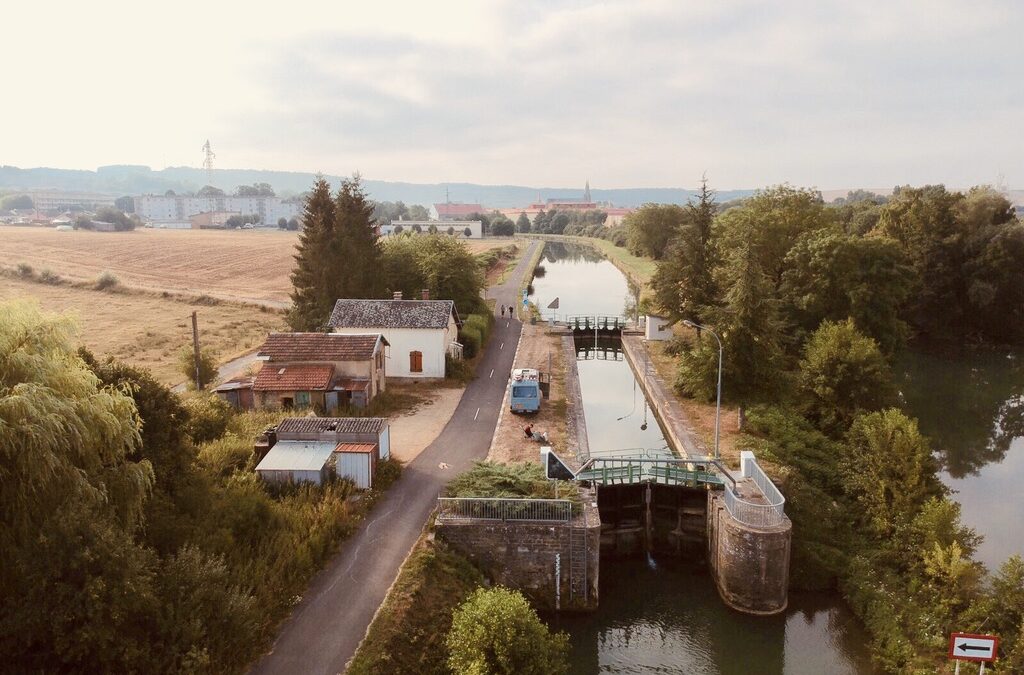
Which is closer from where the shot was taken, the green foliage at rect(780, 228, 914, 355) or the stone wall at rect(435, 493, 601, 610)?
the stone wall at rect(435, 493, 601, 610)

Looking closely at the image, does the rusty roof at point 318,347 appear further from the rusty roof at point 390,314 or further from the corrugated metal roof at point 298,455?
the corrugated metal roof at point 298,455

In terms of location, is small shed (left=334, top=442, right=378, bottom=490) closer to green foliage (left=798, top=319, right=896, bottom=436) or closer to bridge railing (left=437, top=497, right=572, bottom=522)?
bridge railing (left=437, top=497, right=572, bottom=522)

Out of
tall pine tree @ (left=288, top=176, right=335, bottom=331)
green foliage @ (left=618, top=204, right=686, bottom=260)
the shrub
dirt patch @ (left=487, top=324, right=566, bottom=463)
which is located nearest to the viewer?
dirt patch @ (left=487, top=324, right=566, bottom=463)

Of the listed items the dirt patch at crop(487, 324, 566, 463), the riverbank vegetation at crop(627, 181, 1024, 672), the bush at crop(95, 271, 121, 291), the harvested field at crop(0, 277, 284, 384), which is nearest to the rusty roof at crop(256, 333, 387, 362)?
the dirt patch at crop(487, 324, 566, 463)

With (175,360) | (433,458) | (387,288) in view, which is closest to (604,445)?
(433,458)

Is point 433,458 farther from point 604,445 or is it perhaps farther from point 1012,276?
point 1012,276

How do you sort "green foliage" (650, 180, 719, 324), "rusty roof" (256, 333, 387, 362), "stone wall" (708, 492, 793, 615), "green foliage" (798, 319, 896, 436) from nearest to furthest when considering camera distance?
"stone wall" (708, 492, 793, 615), "green foliage" (798, 319, 896, 436), "rusty roof" (256, 333, 387, 362), "green foliage" (650, 180, 719, 324)
